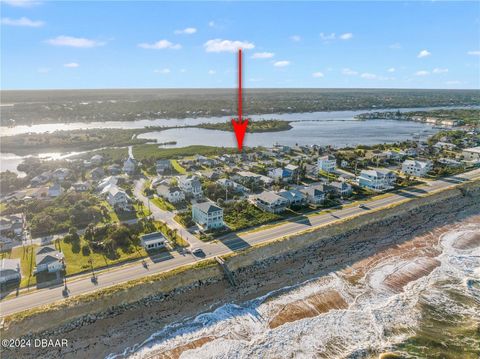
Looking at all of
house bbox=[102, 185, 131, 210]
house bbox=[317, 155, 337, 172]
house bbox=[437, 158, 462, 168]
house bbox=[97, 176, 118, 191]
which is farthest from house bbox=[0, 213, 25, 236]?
house bbox=[437, 158, 462, 168]

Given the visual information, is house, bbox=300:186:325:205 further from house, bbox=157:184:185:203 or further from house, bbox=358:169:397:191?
house, bbox=157:184:185:203

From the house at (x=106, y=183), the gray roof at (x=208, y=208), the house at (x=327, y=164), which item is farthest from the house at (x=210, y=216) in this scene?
the house at (x=327, y=164)

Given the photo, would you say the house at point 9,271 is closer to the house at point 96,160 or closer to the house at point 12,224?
the house at point 12,224

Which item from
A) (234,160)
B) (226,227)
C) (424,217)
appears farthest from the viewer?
(234,160)

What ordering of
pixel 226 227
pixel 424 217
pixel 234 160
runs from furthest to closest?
pixel 234 160 < pixel 424 217 < pixel 226 227

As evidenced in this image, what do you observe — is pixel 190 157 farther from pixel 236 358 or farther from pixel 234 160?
pixel 236 358

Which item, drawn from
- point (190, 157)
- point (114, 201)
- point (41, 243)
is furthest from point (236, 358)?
point (190, 157)
